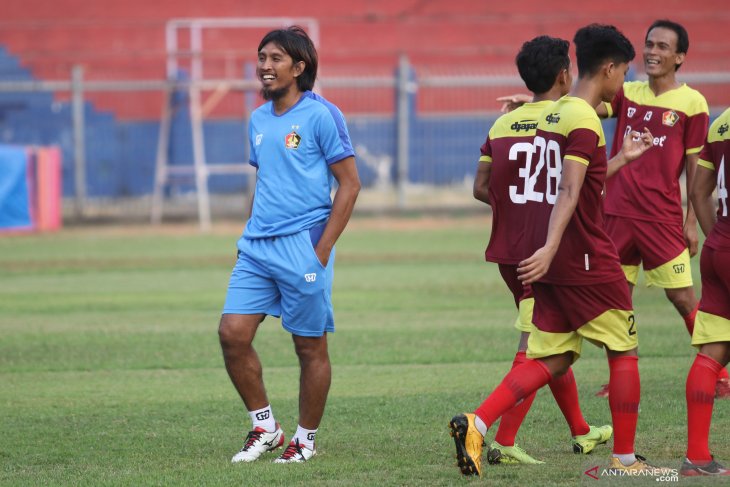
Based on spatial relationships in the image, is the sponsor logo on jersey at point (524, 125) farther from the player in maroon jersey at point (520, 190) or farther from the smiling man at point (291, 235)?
the smiling man at point (291, 235)

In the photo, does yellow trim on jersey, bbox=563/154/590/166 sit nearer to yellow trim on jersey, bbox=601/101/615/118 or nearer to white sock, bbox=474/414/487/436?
white sock, bbox=474/414/487/436

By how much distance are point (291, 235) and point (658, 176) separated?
3.14 m

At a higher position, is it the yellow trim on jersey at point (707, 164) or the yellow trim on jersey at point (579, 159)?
the yellow trim on jersey at point (579, 159)

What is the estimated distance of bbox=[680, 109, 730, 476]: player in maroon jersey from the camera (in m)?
5.70

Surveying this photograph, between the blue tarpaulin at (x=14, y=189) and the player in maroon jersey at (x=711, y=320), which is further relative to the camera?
the blue tarpaulin at (x=14, y=189)

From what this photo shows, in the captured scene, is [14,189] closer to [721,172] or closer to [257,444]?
[257,444]

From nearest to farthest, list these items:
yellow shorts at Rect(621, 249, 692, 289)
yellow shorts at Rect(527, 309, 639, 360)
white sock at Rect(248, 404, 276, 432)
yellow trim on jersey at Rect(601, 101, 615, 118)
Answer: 1. yellow shorts at Rect(527, 309, 639, 360)
2. white sock at Rect(248, 404, 276, 432)
3. yellow trim on jersey at Rect(601, 101, 615, 118)
4. yellow shorts at Rect(621, 249, 692, 289)

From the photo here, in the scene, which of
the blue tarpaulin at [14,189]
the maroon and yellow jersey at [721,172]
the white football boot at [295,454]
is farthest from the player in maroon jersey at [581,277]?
the blue tarpaulin at [14,189]

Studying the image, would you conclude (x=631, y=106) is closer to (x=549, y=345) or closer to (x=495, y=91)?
(x=549, y=345)

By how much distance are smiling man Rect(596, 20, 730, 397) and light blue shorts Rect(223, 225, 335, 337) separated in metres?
2.63

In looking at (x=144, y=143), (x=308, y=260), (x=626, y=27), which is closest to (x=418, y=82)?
(x=144, y=143)

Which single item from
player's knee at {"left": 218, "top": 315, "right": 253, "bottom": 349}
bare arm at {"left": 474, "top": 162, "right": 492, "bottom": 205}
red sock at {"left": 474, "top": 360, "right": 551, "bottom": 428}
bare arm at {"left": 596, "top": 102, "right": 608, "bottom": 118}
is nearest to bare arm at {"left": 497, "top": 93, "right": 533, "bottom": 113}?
bare arm at {"left": 474, "top": 162, "right": 492, "bottom": 205}

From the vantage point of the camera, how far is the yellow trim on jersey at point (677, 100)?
→ 26.5 feet

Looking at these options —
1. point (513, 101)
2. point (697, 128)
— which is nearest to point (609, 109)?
point (697, 128)
